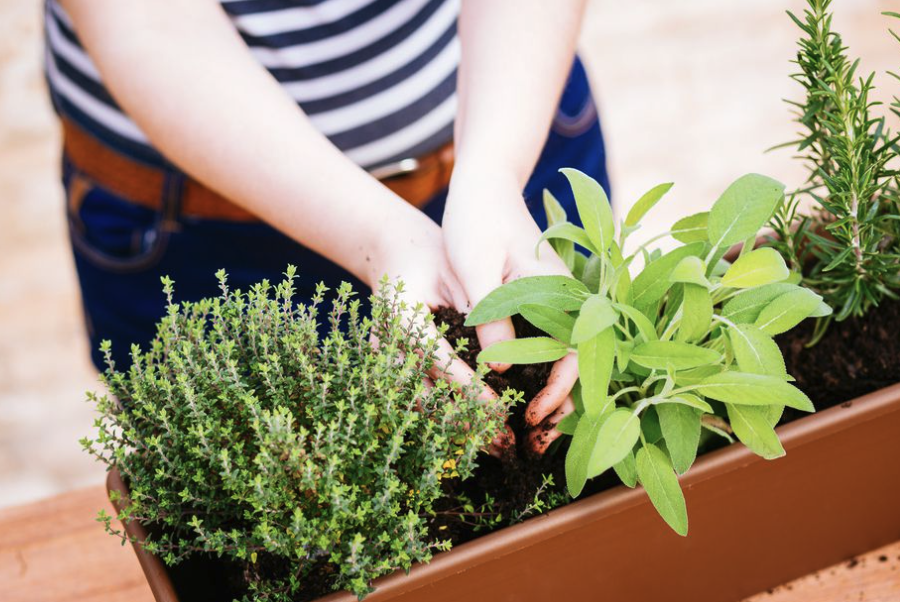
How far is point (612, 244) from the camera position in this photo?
2.41 ft

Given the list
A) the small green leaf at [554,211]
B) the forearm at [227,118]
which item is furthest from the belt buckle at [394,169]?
the small green leaf at [554,211]

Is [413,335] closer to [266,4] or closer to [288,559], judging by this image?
[288,559]

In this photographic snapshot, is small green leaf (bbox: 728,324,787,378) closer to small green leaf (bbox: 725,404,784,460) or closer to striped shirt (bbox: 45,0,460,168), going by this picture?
small green leaf (bbox: 725,404,784,460)

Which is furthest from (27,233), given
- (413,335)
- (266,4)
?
(413,335)

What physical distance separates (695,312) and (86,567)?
0.72m

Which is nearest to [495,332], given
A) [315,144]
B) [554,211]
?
[554,211]

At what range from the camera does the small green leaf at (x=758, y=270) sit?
0.67 m

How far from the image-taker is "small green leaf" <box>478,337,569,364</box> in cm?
67

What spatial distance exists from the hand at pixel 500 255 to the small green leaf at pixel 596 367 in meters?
0.10

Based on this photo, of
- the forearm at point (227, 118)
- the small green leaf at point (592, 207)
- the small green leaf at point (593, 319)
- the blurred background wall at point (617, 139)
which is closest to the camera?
the small green leaf at point (593, 319)

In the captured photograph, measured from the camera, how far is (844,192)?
2.60 ft

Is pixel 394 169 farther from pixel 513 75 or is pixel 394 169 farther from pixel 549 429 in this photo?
pixel 549 429

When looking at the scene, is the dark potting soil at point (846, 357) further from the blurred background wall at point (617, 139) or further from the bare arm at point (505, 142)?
the blurred background wall at point (617, 139)

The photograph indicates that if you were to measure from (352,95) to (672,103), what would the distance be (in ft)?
7.69
